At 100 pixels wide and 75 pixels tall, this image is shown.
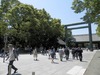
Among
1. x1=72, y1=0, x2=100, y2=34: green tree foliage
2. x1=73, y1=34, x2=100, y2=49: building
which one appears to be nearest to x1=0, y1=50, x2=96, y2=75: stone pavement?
x1=72, y1=0, x2=100, y2=34: green tree foliage

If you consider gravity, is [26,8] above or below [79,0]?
above

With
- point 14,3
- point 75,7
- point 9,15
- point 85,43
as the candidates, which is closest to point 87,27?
point 85,43

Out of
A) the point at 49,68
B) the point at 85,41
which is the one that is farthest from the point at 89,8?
the point at 85,41

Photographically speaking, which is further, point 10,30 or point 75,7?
point 10,30

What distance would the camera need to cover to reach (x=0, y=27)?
43469mm

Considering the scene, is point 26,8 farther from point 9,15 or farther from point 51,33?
point 51,33

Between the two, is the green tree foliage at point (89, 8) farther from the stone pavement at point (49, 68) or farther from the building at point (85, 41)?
the building at point (85, 41)

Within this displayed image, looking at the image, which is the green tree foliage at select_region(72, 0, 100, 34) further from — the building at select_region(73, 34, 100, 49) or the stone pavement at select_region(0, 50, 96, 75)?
the building at select_region(73, 34, 100, 49)

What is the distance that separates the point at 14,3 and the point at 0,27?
12.4 metres

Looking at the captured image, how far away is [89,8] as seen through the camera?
631 inches

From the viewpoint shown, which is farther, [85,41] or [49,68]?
[85,41]

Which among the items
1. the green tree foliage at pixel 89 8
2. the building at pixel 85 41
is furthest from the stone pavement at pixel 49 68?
the building at pixel 85 41

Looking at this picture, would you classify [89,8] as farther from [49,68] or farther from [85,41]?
[85,41]

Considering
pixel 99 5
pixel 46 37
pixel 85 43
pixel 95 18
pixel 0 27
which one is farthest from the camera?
pixel 85 43
